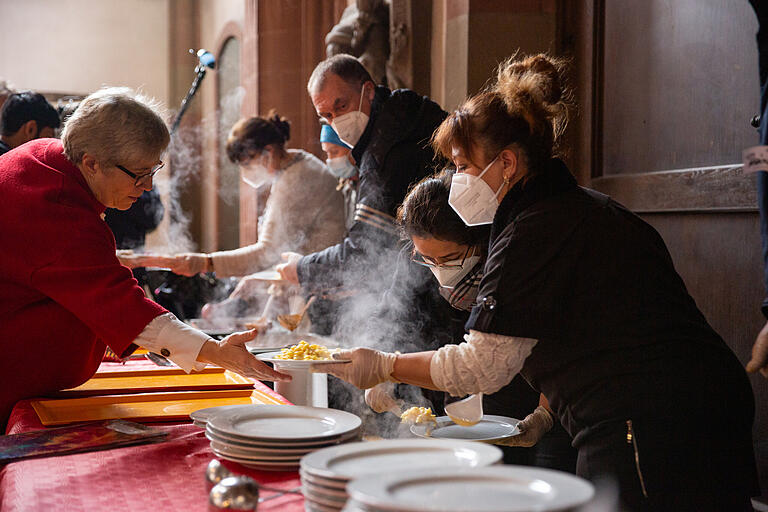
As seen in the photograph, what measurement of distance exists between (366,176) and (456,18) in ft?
4.51

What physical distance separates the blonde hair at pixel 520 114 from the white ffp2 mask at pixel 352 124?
→ 5.44 feet

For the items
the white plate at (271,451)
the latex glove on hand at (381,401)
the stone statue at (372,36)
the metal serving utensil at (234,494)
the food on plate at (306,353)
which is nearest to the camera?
the metal serving utensil at (234,494)

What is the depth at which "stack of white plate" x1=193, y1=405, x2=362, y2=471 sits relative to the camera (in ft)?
4.83

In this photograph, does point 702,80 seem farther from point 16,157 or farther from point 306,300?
point 16,157

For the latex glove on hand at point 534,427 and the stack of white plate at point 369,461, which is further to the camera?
the latex glove on hand at point 534,427

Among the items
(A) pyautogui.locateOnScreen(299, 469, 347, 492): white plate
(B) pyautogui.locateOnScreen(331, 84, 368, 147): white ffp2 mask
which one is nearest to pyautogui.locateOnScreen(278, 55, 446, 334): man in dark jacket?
(B) pyautogui.locateOnScreen(331, 84, 368, 147): white ffp2 mask

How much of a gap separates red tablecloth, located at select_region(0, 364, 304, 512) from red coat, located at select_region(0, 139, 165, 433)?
40cm

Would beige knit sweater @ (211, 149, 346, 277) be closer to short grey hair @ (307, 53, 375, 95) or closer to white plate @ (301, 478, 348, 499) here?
short grey hair @ (307, 53, 375, 95)

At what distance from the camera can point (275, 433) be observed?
1534 mm

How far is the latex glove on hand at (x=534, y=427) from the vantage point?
2.08m

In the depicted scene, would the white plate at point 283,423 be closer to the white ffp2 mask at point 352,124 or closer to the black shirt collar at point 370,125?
the black shirt collar at point 370,125

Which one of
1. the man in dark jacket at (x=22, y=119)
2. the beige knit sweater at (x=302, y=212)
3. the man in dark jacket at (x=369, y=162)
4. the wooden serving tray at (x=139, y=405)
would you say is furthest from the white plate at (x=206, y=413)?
the man in dark jacket at (x=22, y=119)

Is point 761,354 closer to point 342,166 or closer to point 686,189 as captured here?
point 686,189

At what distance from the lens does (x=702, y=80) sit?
3.19 metres
